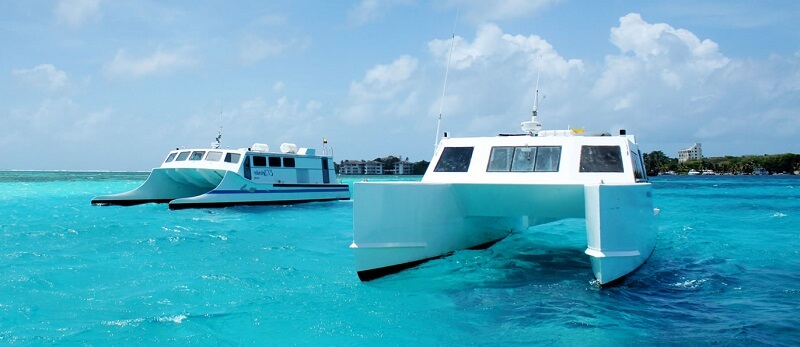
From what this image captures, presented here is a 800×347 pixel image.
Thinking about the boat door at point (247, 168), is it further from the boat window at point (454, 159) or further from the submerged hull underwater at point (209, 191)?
the boat window at point (454, 159)

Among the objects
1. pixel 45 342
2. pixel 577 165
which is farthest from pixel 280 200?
pixel 45 342

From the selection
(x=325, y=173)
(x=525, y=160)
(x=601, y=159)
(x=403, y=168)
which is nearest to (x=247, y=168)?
(x=325, y=173)

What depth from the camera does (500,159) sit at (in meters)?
9.99

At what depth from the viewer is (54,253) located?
1148cm

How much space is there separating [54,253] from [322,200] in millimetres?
17483

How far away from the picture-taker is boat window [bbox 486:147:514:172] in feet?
32.4

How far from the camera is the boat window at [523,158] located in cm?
969

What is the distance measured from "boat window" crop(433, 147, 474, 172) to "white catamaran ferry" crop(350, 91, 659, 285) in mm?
19

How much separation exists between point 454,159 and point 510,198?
1.32 meters

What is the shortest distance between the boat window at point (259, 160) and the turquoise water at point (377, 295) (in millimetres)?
11178

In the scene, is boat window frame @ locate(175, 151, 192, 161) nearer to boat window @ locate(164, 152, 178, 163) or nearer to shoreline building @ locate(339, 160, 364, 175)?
boat window @ locate(164, 152, 178, 163)

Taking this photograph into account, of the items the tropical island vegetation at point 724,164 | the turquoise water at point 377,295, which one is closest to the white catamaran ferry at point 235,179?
the turquoise water at point 377,295

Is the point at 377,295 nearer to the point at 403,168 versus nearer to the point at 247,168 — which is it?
the point at 247,168

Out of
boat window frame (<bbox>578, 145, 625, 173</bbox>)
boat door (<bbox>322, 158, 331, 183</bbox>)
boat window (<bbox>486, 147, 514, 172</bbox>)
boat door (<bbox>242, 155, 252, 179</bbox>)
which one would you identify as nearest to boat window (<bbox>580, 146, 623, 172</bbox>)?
boat window frame (<bbox>578, 145, 625, 173</bbox>)
